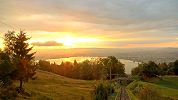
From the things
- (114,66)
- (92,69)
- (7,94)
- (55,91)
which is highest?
(114,66)

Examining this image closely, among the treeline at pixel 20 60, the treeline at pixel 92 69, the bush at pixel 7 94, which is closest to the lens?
the bush at pixel 7 94

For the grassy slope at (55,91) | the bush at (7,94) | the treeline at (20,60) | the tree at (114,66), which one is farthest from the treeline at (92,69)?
the bush at (7,94)

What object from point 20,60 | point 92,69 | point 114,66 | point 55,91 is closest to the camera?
point 20,60

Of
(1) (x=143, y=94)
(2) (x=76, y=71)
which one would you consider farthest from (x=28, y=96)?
(2) (x=76, y=71)

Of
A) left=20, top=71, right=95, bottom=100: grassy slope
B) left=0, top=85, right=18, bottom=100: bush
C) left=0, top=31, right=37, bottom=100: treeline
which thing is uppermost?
left=0, top=31, right=37, bottom=100: treeline

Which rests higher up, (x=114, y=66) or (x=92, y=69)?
(x=114, y=66)

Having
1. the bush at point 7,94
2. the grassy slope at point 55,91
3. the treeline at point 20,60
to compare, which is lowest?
the grassy slope at point 55,91

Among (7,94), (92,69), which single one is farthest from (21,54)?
(92,69)

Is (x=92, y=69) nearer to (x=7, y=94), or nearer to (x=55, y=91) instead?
(x=55, y=91)

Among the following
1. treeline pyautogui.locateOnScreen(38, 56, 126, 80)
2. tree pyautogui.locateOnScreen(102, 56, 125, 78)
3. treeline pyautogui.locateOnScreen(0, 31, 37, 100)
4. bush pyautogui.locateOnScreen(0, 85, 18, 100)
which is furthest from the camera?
tree pyautogui.locateOnScreen(102, 56, 125, 78)

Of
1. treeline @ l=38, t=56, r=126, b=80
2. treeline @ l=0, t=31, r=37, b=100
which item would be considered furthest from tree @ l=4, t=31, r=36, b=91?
treeline @ l=38, t=56, r=126, b=80

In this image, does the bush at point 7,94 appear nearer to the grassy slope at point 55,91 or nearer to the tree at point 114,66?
the grassy slope at point 55,91

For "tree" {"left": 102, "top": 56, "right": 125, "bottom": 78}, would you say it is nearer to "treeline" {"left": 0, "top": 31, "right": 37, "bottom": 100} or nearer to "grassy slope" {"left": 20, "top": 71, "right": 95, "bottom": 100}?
"grassy slope" {"left": 20, "top": 71, "right": 95, "bottom": 100}

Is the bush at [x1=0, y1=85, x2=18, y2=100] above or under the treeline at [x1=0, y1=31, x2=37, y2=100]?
under
